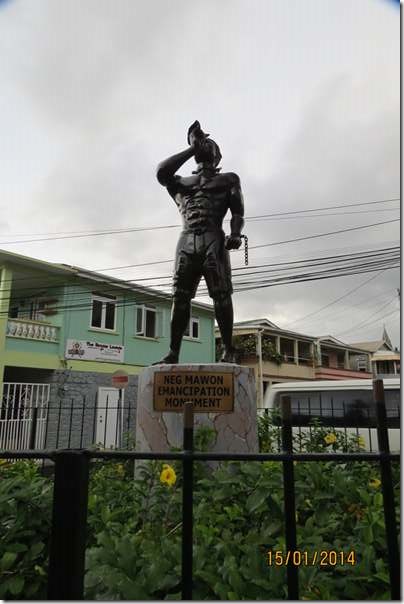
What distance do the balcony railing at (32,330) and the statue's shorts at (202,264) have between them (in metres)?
10.8

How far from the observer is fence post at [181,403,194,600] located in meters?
1.24

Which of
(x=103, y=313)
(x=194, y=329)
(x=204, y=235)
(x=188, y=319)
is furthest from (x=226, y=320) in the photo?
(x=194, y=329)

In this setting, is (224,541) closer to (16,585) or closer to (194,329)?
(16,585)

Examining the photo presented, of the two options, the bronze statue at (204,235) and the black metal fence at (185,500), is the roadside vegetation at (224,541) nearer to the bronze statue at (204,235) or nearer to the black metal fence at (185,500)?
the black metal fence at (185,500)

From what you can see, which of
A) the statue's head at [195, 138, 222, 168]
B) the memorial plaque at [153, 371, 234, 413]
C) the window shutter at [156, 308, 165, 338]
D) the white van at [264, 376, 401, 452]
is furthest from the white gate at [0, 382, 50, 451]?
the statue's head at [195, 138, 222, 168]

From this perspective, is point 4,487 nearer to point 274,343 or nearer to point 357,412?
point 357,412

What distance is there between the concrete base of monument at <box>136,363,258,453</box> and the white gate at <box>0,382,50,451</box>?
8.59 meters

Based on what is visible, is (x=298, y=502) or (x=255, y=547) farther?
(x=298, y=502)

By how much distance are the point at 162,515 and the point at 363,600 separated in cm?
106

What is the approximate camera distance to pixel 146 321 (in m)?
18.2

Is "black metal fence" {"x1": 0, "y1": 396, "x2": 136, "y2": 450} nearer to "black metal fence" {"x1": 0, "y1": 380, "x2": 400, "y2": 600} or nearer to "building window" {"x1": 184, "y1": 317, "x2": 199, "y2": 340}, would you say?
"building window" {"x1": 184, "y1": 317, "x2": 199, "y2": 340}

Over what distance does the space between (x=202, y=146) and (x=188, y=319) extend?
1.72 metres

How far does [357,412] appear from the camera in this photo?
32.8 feet

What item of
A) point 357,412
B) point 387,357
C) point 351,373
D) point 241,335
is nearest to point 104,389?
point 357,412
